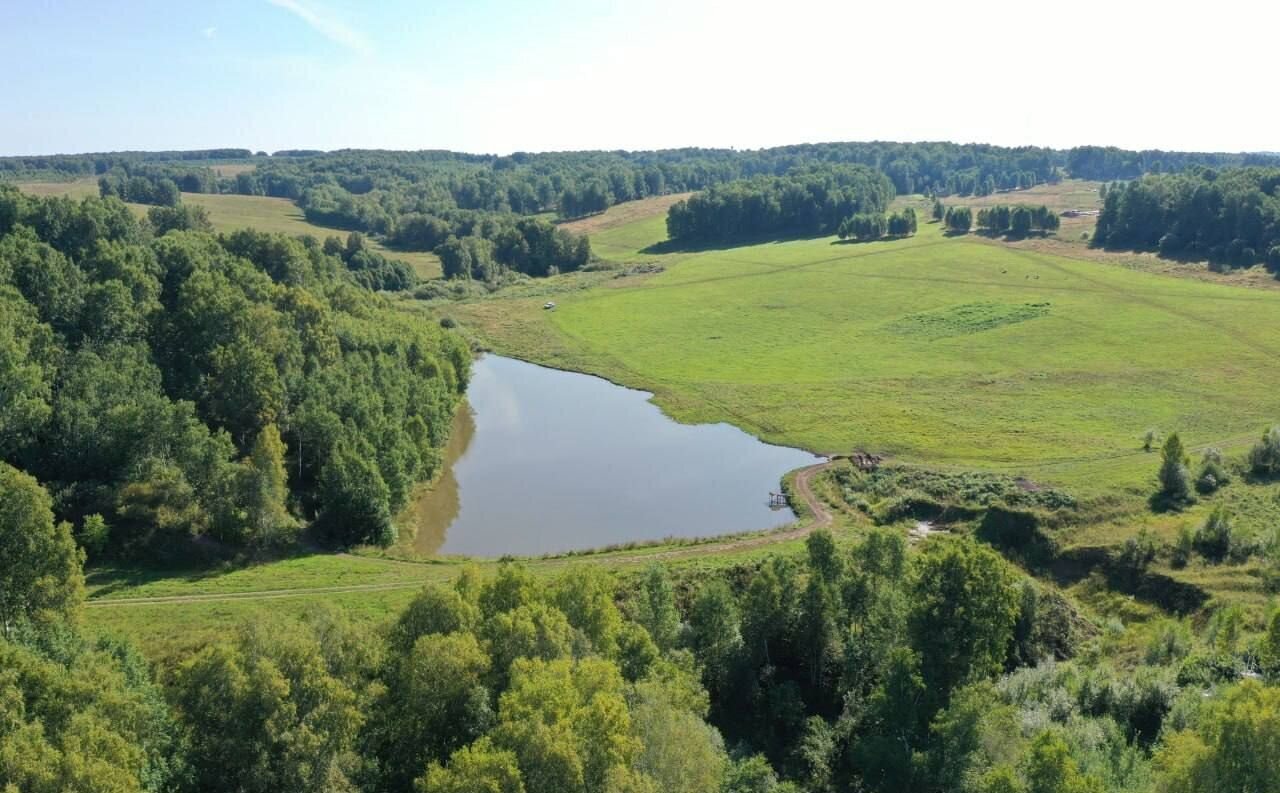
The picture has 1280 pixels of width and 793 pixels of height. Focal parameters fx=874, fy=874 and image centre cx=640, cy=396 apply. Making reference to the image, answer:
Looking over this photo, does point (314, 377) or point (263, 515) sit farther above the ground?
point (314, 377)

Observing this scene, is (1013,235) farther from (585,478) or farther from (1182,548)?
(585,478)

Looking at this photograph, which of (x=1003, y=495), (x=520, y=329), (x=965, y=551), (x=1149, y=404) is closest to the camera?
(x=965, y=551)

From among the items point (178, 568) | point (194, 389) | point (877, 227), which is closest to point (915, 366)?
point (194, 389)

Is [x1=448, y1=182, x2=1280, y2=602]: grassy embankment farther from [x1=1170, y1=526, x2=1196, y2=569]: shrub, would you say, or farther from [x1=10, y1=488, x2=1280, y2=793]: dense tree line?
[x1=10, y1=488, x2=1280, y2=793]: dense tree line

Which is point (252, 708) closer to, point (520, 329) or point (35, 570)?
point (35, 570)

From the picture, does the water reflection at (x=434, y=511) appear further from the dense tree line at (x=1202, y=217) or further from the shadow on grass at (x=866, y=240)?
the dense tree line at (x=1202, y=217)

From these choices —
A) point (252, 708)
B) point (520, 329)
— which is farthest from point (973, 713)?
point (520, 329)

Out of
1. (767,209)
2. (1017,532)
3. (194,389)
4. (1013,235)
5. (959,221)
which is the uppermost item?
(767,209)
